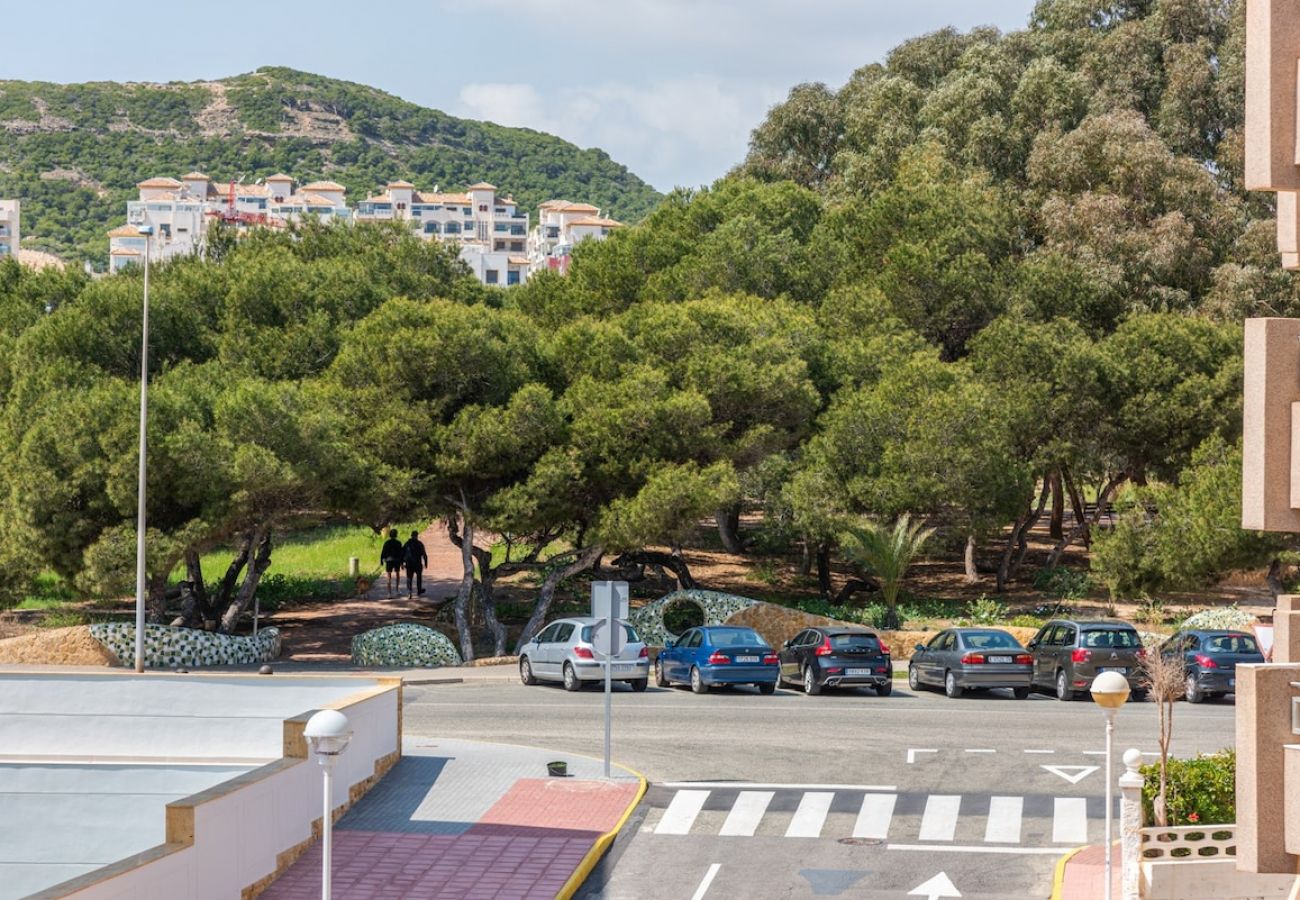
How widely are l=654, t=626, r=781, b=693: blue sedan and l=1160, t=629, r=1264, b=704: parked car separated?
288 inches

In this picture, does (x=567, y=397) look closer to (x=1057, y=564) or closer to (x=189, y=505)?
(x=189, y=505)

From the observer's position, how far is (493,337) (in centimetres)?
3925

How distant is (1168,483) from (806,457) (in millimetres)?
11461

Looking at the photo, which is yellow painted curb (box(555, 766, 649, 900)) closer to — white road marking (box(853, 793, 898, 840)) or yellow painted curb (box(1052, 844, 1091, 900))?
white road marking (box(853, 793, 898, 840))

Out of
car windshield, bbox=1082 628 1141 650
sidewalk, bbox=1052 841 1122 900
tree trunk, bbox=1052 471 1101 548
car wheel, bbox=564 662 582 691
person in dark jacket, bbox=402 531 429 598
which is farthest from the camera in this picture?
tree trunk, bbox=1052 471 1101 548

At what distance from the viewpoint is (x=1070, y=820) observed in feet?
64.8

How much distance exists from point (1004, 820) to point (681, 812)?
13.0ft

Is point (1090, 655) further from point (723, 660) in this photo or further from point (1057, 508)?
point (1057, 508)

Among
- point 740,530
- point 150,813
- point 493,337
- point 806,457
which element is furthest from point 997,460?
point 150,813

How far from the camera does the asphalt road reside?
57.3 ft

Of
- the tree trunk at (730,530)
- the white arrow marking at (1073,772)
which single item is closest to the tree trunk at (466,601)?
the tree trunk at (730,530)

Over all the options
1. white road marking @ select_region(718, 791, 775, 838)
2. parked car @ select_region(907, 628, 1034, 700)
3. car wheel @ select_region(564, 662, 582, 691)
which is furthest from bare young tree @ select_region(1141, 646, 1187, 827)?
car wheel @ select_region(564, 662, 582, 691)

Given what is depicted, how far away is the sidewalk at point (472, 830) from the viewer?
1677 cm

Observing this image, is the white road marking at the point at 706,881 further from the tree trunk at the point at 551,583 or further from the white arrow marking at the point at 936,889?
the tree trunk at the point at 551,583
